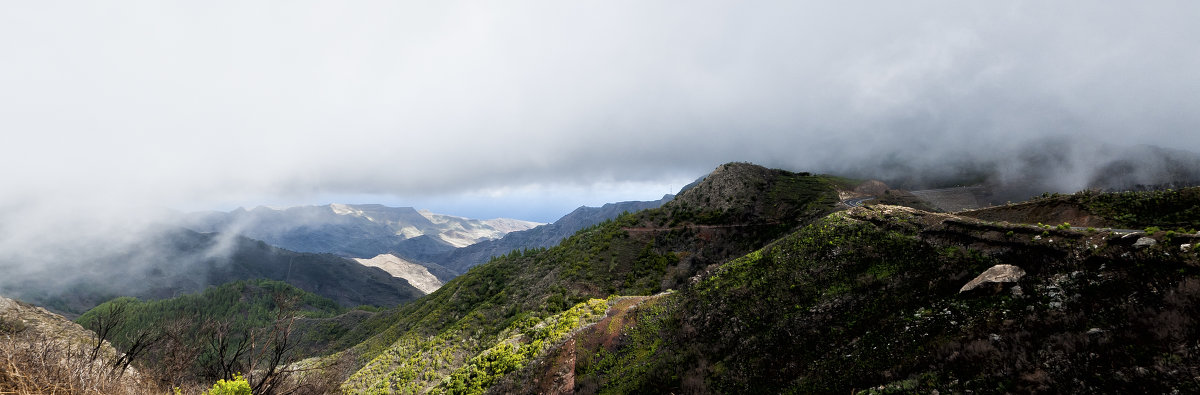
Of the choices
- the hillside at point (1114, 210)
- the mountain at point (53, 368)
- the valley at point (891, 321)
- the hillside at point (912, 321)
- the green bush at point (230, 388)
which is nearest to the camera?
the hillside at point (912, 321)

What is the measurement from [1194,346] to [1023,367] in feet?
9.34

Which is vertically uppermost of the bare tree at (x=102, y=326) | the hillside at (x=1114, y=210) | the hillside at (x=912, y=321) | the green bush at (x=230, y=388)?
the hillside at (x=1114, y=210)

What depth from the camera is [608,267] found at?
5678cm

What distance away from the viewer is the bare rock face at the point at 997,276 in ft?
48.8

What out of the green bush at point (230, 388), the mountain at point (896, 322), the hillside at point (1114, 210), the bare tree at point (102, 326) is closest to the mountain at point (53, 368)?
the bare tree at point (102, 326)

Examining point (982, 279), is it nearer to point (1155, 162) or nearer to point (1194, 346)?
point (1194, 346)

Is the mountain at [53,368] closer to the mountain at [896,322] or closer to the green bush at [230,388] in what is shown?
the green bush at [230,388]

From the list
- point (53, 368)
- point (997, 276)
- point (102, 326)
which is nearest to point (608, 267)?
point (997, 276)

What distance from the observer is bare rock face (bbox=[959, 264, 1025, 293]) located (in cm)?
1487

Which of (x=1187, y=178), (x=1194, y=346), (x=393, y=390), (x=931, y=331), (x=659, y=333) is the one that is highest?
(x=1187, y=178)

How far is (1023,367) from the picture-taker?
10.6 metres

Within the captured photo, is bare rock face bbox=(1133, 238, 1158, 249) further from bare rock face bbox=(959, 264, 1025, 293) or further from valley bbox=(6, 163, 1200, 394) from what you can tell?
bare rock face bbox=(959, 264, 1025, 293)

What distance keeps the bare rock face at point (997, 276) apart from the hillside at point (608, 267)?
2629 centimetres

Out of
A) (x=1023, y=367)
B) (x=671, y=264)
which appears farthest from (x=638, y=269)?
(x=1023, y=367)
